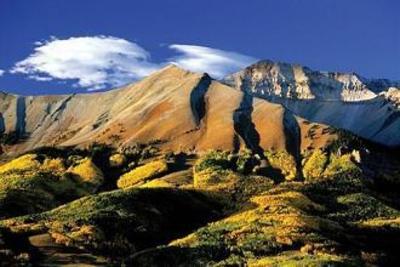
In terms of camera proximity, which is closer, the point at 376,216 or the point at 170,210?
the point at 170,210

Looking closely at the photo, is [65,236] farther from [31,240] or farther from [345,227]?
[345,227]

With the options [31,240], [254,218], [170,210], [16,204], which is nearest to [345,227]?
[254,218]

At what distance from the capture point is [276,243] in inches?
4764

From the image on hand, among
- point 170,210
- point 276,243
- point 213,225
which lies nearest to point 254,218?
point 213,225

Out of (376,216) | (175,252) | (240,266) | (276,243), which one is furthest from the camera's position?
(376,216)

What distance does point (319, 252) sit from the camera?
11625 cm

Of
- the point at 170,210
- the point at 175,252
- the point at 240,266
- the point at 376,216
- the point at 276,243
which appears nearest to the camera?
the point at 240,266

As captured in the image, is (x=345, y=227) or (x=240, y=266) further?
(x=345, y=227)

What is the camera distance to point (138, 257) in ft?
359

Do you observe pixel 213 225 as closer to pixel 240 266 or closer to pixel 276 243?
pixel 276 243

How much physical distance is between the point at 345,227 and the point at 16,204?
3087 inches

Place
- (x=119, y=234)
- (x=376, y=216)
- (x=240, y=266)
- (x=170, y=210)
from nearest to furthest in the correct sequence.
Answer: (x=240, y=266), (x=119, y=234), (x=170, y=210), (x=376, y=216)

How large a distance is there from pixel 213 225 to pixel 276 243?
3006 cm

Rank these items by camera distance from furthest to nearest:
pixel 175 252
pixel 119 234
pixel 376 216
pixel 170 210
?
pixel 376 216 < pixel 170 210 < pixel 119 234 < pixel 175 252
